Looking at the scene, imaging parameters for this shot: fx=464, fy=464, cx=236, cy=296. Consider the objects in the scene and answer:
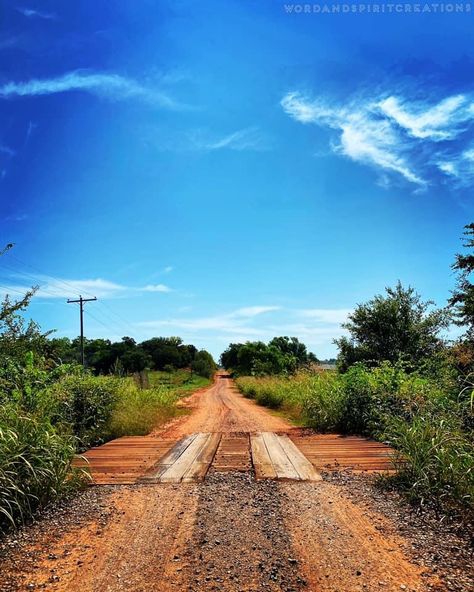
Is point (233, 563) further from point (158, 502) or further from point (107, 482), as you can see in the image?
point (107, 482)

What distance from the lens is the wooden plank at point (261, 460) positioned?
5340 millimetres

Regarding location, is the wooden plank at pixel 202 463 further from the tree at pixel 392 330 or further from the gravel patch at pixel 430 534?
the tree at pixel 392 330

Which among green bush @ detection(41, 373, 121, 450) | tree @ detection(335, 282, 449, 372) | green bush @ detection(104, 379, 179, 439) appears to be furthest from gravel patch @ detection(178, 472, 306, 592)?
tree @ detection(335, 282, 449, 372)

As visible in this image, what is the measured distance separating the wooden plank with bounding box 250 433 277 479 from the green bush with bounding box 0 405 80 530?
2044mm

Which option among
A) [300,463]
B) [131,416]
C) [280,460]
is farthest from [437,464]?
[131,416]

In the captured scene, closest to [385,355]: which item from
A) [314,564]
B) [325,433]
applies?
[325,433]

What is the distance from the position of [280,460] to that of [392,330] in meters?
16.0

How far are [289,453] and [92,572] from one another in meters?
4.19

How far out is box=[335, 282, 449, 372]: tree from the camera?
20.4 metres

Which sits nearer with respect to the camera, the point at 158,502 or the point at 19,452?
the point at 19,452

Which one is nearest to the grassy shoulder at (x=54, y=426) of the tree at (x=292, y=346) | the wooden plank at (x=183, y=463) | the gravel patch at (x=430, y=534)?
the wooden plank at (x=183, y=463)

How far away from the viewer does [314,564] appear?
2.92m

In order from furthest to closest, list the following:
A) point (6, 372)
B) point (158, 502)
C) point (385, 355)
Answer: point (385, 355), point (6, 372), point (158, 502)

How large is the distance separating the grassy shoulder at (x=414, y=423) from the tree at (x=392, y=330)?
27.8 feet
